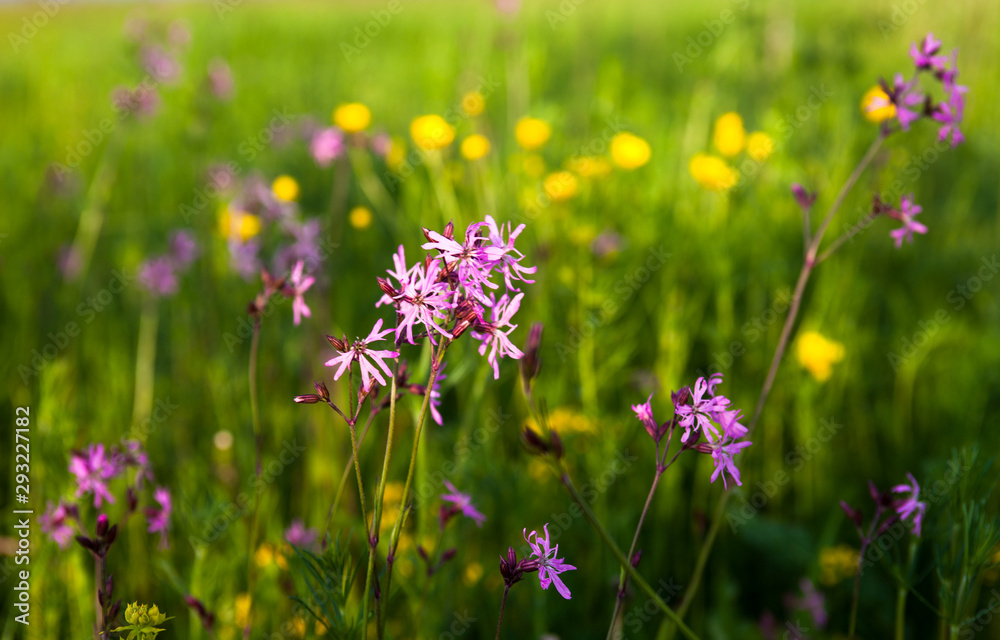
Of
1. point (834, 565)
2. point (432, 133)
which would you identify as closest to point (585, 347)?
point (834, 565)

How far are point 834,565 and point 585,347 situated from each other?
856 millimetres

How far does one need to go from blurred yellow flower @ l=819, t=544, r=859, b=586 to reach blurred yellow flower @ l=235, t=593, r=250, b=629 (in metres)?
1.37

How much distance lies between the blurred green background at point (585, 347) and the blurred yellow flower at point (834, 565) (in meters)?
0.03

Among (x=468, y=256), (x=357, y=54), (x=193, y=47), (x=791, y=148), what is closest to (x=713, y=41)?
(x=791, y=148)

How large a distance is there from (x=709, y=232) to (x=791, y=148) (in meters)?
1.34

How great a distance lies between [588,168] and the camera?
107 inches

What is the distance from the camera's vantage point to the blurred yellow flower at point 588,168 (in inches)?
106

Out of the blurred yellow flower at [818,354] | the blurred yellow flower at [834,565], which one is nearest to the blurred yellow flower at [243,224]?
the blurred yellow flower at [818,354]

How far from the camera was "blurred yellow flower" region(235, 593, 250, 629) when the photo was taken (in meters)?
1.54

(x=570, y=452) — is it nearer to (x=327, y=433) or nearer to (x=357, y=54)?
(x=327, y=433)

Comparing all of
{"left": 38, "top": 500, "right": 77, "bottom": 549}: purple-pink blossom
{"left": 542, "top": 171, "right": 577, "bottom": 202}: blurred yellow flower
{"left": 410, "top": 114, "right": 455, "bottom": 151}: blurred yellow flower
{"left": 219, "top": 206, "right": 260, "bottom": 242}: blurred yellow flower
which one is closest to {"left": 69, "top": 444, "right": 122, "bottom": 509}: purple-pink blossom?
{"left": 38, "top": 500, "right": 77, "bottom": 549}: purple-pink blossom

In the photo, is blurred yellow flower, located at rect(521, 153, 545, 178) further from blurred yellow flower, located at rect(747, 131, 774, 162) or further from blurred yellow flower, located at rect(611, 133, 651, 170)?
blurred yellow flower, located at rect(747, 131, 774, 162)

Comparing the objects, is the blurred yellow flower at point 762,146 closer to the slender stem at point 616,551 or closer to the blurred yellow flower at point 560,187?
the blurred yellow flower at point 560,187

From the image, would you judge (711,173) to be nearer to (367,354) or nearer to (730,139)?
(730,139)
